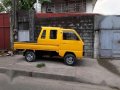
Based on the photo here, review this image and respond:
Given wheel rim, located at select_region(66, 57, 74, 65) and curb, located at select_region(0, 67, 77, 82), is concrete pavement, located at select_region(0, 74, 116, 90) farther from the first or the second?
wheel rim, located at select_region(66, 57, 74, 65)

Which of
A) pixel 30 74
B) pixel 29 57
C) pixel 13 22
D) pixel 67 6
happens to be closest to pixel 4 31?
pixel 13 22

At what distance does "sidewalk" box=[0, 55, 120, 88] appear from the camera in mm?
10336

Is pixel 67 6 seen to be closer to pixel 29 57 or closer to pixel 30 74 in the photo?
pixel 29 57

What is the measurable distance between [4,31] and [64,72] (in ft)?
23.9

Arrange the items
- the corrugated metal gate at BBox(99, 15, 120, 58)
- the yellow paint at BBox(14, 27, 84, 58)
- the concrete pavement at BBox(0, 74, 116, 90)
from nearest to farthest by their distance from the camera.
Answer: the concrete pavement at BBox(0, 74, 116, 90) → the yellow paint at BBox(14, 27, 84, 58) → the corrugated metal gate at BBox(99, 15, 120, 58)

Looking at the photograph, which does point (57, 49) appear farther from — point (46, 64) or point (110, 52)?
point (110, 52)

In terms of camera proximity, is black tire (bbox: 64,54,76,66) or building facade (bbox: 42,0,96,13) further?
building facade (bbox: 42,0,96,13)

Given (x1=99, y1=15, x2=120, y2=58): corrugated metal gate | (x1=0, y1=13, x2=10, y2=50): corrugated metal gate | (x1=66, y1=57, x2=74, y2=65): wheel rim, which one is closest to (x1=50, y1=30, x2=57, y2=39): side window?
(x1=66, y1=57, x2=74, y2=65): wheel rim

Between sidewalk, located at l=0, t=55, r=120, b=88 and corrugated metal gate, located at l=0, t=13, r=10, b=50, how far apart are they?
346 centimetres

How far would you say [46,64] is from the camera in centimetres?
1288

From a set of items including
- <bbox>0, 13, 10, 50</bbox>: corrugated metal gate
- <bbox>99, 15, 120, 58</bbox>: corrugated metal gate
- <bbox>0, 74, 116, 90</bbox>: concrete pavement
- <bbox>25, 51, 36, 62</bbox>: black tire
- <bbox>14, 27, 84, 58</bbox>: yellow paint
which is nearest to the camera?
<bbox>0, 74, 116, 90</bbox>: concrete pavement

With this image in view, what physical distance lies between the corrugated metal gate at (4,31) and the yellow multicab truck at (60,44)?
3.55 m

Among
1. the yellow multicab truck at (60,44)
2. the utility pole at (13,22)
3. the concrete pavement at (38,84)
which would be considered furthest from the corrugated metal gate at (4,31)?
the concrete pavement at (38,84)

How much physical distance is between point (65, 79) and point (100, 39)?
5.77 metres
